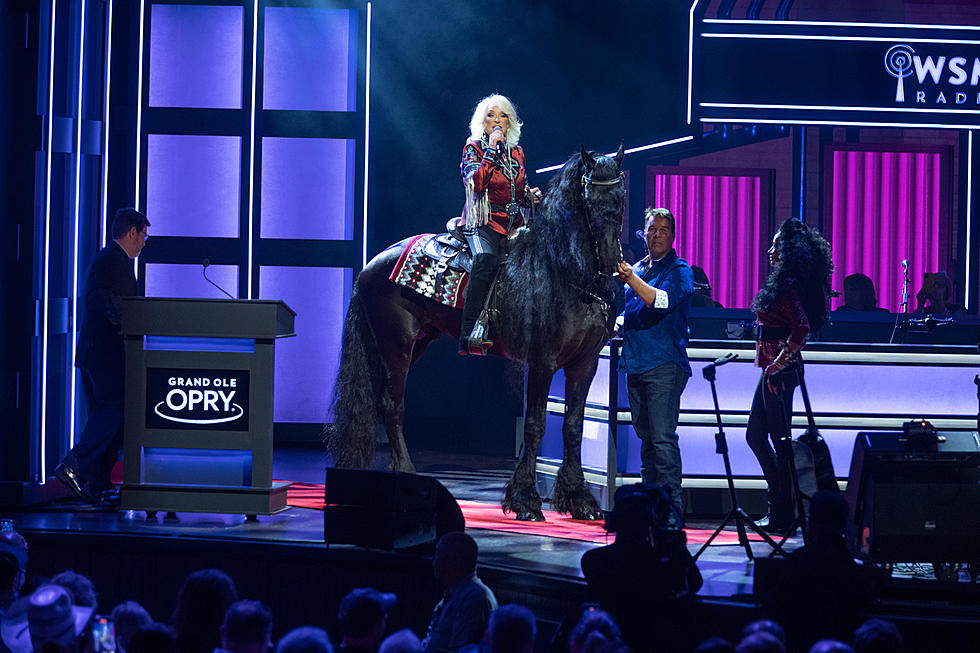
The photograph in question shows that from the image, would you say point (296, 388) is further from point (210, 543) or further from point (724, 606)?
point (724, 606)

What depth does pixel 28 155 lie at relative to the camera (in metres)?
7.55

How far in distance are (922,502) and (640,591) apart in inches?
79.7

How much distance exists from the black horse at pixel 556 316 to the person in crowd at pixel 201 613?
11.3ft

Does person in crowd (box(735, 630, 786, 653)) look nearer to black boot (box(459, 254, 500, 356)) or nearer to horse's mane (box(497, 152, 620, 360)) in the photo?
horse's mane (box(497, 152, 620, 360))

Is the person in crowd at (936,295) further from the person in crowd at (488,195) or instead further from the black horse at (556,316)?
the person in crowd at (488,195)

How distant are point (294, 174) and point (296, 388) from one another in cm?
213

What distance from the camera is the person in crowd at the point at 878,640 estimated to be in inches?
136

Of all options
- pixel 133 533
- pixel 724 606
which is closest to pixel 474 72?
pixel 133 533

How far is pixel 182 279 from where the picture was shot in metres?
11.1

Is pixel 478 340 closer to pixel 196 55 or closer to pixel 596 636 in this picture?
pixel 596 636

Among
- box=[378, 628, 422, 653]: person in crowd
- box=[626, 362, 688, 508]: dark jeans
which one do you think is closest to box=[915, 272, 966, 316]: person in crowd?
box=[626, 362, 688, 508]: dark jeans

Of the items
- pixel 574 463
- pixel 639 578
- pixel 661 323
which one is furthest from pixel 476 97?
pixel 639 578

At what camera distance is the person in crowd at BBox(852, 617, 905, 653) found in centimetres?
347

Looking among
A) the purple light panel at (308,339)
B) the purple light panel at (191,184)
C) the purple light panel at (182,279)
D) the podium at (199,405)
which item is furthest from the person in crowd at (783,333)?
the purple light panel at (191,184)
